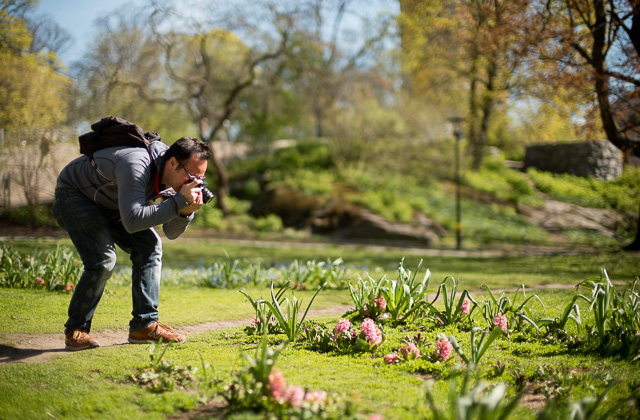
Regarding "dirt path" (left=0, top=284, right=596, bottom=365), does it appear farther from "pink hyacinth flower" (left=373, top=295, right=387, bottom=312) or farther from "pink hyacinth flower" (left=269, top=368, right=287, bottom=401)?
"pink hyacinth flower" (left=269, top=368, right=287, bottom=401)

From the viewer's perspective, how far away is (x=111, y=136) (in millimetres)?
3311

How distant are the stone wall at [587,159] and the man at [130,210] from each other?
983 centimetres

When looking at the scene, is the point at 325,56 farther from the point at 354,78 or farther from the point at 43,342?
the point at 43,342

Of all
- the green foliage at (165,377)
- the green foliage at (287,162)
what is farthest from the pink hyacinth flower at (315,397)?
the green foliage at (287,162)

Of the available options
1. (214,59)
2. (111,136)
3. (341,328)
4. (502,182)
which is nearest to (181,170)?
(111,136)

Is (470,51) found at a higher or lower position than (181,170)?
higher

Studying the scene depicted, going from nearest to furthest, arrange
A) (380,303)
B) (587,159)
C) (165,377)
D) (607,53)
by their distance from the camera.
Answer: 1. (165,377)
2. (380,303)
3. (607,53)
4. (587,159)

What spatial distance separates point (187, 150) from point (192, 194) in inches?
11.5

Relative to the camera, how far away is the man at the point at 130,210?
3.14m

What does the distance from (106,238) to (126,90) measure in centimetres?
966

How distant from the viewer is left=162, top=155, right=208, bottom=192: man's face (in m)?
3.25

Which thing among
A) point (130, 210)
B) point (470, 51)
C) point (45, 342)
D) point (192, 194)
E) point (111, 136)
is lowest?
point (45, 342)

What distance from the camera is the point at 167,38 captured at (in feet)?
45.9

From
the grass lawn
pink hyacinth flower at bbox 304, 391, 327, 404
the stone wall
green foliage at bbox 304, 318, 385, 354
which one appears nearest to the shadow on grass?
the grass lawn
